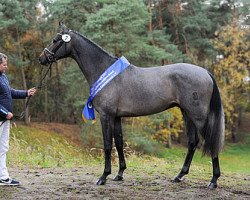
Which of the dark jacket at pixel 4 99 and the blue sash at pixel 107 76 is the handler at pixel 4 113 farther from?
the blue sash at pixel 107 76

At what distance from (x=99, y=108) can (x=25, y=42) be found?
22699mm

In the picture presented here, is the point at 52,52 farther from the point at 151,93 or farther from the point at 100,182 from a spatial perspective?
the point at 100,182

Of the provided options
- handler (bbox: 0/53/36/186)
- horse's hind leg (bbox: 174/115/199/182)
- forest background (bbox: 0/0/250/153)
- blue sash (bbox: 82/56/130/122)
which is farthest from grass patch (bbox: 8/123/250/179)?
forest background (bbox: 0/0/250/153)

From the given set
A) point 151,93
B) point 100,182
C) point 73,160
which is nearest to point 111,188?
point 100,182

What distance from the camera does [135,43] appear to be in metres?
20.5

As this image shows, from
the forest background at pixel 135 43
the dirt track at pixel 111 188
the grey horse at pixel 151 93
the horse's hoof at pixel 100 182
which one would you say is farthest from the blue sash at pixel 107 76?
the forest background at pixel 135 43

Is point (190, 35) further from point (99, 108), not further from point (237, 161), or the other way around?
point (99, 108)

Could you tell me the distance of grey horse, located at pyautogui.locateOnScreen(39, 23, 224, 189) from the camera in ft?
18.8

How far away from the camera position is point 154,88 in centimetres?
584

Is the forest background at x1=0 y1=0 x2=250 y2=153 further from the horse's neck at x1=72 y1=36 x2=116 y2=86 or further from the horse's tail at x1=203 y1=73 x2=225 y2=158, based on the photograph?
the horse's tail at x1=203 y1=73 x2=225 y2=158

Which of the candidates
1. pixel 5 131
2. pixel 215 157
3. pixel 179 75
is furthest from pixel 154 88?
pixel 5 131

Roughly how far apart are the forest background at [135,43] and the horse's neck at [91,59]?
1326 centimetres

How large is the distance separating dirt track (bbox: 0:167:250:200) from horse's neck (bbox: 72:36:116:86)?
154 cm

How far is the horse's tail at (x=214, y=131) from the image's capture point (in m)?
5.67
